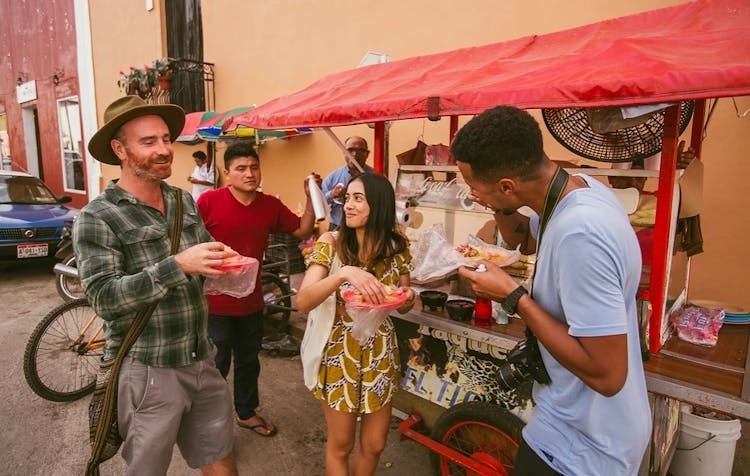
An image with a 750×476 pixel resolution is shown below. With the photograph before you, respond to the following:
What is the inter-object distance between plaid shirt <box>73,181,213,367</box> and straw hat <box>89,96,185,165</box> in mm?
188

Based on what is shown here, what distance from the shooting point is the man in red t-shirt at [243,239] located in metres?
3.23

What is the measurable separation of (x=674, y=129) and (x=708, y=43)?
0.37 m

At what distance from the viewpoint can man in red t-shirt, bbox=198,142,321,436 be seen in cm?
323

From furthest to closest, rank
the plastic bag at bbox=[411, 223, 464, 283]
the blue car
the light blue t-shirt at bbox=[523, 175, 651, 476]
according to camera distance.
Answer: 1. the blue car
2. the plastic bag at bbox=[411, 223, 464, 283]
3. the light blue t-shirt at bbox=[523, 175, 651, 476]

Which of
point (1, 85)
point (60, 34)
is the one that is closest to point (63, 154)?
point (60, 34)

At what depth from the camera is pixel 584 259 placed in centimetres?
117

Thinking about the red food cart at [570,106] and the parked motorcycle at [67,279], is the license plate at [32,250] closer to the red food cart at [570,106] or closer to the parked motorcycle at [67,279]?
the parked motorcycle at [67,279]

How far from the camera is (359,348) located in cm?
224

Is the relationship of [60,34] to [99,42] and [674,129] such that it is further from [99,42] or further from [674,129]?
[674,129]

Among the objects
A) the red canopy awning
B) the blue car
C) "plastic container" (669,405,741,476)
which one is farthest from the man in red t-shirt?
the blue car

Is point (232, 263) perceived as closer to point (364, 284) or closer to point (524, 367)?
point (364, 284)

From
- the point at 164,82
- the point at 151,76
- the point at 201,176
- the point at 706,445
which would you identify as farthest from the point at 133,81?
the point at 706,445

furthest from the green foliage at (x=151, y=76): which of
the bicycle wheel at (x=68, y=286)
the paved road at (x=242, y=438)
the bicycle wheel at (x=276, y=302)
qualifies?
the paved road at (x=242, y=438)

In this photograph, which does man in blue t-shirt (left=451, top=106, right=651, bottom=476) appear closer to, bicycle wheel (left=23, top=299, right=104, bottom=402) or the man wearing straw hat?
the man wearing straw hat
